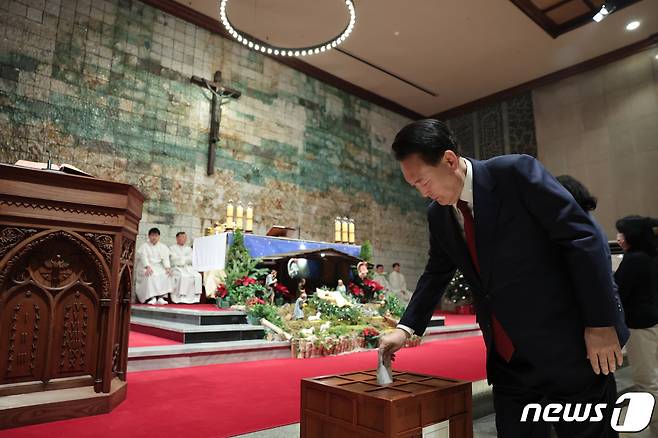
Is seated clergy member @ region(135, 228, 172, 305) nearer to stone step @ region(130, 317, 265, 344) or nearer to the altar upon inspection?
the altar

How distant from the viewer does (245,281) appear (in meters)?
6.58

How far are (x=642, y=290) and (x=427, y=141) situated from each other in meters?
2.65

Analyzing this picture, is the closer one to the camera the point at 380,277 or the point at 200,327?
the point at 200,327

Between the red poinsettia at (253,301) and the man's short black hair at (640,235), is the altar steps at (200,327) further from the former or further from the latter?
the man's short black hair at (640,235)

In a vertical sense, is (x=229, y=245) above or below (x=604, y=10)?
below

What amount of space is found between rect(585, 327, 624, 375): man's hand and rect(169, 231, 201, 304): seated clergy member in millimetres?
8104

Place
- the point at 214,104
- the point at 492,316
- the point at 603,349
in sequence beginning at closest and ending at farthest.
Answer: the point at 603,349 < the point at 492,316 < the point at 214,104

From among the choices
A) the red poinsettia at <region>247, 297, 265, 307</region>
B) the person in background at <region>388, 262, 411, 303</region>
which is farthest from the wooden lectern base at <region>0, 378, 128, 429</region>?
the person in background at <region>388, 262, 411, 303</region>

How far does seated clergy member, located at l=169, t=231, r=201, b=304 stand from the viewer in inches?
336

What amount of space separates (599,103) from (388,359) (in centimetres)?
1329

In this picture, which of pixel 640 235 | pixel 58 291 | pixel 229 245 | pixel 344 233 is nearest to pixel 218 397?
pixel 58 291

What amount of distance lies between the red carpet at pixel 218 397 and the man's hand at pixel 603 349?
1824 millimetres

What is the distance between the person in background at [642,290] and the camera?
3047mm

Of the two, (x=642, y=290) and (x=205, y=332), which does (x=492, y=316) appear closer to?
(x=642, y=290)
